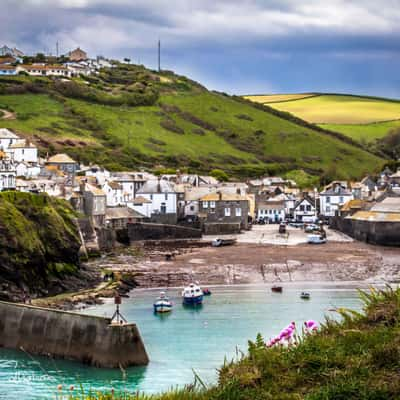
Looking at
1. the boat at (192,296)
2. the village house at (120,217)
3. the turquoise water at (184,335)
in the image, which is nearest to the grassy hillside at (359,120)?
the village house at (120,217)

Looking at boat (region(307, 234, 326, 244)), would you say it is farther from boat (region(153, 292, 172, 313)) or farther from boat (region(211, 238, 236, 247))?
boat (region(153, 292, 172, 313))

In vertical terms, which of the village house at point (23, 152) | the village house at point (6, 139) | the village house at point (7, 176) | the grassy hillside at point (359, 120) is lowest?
the village house at point (7, 176)

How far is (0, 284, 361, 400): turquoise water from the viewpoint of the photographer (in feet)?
84.7

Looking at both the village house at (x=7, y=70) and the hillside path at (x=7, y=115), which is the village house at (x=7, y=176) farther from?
the village house at (x=7, y=70)

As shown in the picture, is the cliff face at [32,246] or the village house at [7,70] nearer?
the cliff face at [32,246]

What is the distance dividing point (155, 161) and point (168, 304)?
93.4 m

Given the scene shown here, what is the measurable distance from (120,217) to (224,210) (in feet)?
41.2

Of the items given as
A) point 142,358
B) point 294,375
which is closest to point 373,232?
point 142,358

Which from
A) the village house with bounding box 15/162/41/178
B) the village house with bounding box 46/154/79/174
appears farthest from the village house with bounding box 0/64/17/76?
the village house with bounding box 15/162/41/178

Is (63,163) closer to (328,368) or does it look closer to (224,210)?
(224,210)

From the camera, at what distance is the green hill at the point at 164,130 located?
134000 millimetres

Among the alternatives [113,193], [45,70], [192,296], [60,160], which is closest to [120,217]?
[113,193]

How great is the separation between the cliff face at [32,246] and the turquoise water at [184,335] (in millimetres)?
5038

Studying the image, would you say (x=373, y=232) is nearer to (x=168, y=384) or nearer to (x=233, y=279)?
(x=233, y=279)
